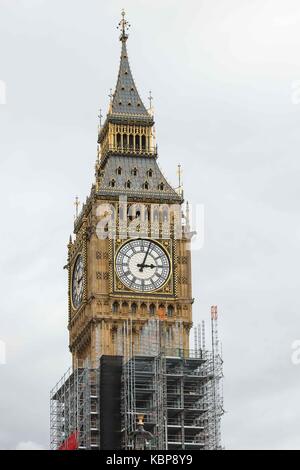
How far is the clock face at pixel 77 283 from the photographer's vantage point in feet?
542

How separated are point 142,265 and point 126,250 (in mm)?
2114

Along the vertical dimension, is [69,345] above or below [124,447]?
above

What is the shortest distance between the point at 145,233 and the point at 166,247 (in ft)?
7.93

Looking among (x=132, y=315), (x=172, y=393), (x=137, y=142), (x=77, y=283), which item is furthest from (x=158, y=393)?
(x=137, y=142)

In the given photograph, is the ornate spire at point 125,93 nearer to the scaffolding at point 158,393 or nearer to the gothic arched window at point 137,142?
the gothic arched window at point 137,142

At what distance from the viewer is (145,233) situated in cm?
16225

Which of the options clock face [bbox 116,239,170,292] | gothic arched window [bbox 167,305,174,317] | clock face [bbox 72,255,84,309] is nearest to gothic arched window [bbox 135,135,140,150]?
clock face [bbox 116,239,170,292]

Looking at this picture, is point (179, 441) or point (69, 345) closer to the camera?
point (179, 441)

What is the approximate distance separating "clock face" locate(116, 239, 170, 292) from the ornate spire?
15.5m

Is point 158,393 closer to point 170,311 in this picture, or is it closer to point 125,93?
point 170,311

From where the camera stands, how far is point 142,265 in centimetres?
16100
